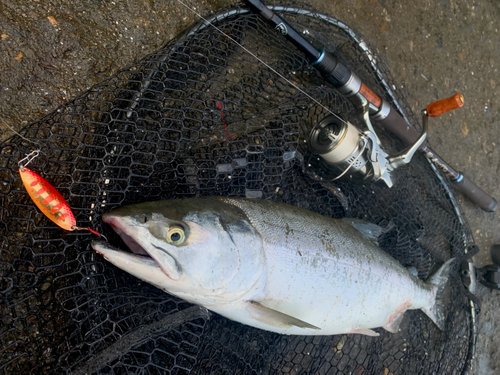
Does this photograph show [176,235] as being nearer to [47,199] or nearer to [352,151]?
[47,199]

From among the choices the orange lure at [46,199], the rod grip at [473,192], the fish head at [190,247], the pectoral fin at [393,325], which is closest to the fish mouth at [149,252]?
the fish head at [190,247]

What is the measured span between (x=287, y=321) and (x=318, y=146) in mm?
1221

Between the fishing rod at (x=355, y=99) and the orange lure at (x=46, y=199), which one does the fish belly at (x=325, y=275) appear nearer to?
the fishing rod at (x=355, y=99)

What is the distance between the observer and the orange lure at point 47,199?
144 centimetres

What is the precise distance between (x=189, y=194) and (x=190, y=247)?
50 cm

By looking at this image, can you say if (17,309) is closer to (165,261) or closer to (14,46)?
(165,261)

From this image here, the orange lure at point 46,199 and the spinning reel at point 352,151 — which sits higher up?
the spinning reel at point 352,151

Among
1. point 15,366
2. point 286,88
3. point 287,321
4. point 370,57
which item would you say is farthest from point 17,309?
Answer: point 370,57

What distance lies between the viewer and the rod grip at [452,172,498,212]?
317cm

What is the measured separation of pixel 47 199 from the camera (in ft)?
4.78

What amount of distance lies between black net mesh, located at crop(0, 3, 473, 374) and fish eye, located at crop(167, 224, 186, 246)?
1.29 feet

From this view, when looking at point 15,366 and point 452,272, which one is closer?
point 15,366

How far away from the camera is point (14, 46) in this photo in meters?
1.92

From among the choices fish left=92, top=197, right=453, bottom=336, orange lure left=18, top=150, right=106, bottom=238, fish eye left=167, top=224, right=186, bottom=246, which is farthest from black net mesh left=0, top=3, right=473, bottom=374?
fish eye left=167, top=224, right=186, bottom=246
